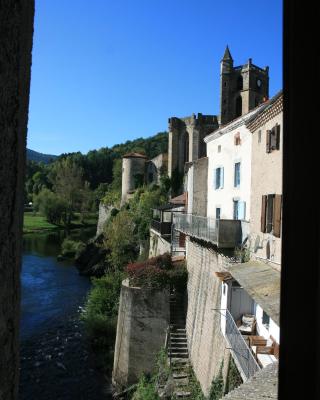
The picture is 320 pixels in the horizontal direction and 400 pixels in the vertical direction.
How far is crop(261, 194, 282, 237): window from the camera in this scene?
11.0 m

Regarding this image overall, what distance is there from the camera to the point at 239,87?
4228cm

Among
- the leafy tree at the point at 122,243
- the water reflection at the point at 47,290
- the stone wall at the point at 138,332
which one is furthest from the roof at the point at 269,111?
the leafy tree at the point at 122,243

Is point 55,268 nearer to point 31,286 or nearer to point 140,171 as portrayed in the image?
point 31,286

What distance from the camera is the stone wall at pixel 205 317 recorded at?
13.5 meters

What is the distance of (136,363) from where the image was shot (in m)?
17.5

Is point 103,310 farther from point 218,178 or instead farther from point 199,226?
point 218,178

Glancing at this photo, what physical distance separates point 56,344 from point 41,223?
4964 cm

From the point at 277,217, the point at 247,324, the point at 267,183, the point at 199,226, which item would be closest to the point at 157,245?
the point at 199,226

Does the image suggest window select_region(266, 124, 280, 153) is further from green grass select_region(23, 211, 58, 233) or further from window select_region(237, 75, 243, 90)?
green grass select_region(23, 211, 58, 233)

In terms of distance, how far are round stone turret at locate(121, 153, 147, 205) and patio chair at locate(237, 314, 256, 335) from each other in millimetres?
Answer: 36673

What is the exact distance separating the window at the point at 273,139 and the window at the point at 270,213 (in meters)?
1.39

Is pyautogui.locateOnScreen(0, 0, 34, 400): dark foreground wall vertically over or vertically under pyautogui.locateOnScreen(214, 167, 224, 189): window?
under

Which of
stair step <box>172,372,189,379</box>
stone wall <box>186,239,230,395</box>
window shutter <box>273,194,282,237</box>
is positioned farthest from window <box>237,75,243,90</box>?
window shutter <box>273,194,282,237</box>

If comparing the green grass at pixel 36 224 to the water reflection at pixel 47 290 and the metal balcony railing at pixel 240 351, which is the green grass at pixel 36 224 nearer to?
the water reflection at pixel 47 290
